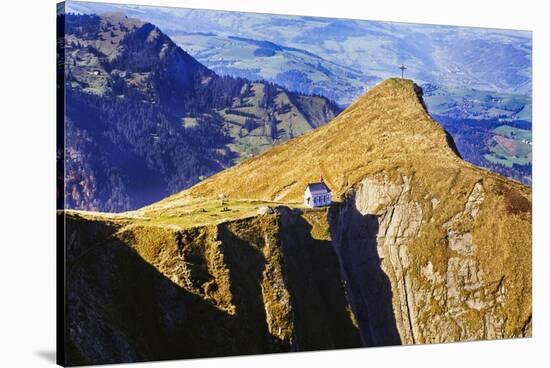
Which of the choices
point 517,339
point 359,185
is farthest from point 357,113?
point 517,339

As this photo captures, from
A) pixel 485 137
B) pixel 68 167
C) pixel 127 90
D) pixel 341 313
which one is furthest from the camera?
pixel 485 137

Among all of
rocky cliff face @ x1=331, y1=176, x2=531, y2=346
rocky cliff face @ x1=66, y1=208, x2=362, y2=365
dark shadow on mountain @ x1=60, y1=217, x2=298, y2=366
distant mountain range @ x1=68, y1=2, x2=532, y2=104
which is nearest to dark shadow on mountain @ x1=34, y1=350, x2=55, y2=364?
dark shadow on mountain @ x1=60, y1=217, x2=298, y2=366

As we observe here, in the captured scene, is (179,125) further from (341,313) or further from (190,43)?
(341,313)

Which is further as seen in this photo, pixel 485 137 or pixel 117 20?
pixel 485 137

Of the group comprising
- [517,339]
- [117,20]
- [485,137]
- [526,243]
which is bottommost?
[517,339]

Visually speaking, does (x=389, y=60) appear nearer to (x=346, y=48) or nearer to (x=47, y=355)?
(x=346, y=48)

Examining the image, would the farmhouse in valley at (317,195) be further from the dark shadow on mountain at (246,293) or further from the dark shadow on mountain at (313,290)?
the dark shadow on mountain at (246,293)

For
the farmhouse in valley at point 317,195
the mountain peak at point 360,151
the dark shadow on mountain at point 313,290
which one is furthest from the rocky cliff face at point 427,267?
the dark shadow on mountain at point 313,290
